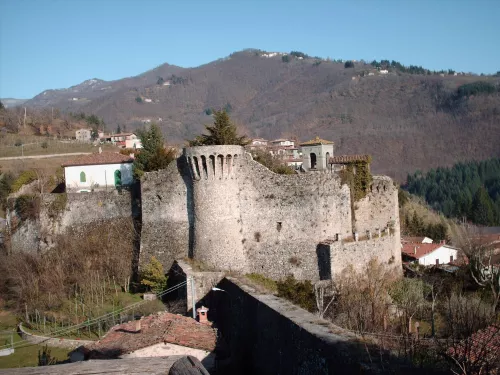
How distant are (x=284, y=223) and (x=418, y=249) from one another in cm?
2455

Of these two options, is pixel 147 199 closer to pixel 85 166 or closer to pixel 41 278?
pixel 41 278

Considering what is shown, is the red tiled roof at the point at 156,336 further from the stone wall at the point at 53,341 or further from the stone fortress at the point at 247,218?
the stone fortress at the point at 247,218

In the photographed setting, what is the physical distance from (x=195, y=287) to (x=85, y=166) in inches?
818

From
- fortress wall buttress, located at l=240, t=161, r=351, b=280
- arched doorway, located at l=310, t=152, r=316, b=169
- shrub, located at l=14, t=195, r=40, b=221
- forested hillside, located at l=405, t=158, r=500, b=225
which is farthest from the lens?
forested hillside, located at l=405, t=158, r=500, b=225

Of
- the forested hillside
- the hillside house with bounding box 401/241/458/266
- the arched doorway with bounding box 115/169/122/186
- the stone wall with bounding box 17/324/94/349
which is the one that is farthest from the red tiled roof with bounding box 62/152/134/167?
the forested hillside

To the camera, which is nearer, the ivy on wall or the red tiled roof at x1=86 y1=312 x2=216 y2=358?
the red tiled roof at x1=86 y1=312 x2=216 y2=358

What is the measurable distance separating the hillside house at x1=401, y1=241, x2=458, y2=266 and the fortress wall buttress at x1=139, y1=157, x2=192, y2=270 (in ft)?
75.4

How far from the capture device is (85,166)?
39938 mm

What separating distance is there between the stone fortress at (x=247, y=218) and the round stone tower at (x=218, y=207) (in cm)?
4

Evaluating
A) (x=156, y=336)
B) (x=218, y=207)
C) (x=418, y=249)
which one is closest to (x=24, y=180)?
(x=218, y=207)

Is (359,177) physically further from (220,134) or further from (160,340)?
(160,340)

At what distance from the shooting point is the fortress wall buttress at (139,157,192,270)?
26.2m

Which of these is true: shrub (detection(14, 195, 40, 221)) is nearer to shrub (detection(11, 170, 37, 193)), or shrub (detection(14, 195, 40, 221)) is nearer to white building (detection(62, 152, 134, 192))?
white building (detection(62, 152, 134, 192))

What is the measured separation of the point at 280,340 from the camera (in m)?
11.1
